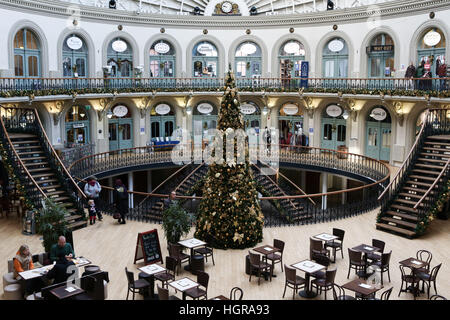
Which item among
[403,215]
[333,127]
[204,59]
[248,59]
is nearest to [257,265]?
[403,215]

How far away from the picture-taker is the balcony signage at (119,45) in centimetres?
2708

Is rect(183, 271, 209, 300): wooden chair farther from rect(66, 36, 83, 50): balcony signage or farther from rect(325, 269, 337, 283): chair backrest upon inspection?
rect(66, 36, 83, 50): balcony signage

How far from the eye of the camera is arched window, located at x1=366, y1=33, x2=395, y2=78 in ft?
82.4

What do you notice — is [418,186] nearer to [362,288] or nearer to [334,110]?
[362,288]

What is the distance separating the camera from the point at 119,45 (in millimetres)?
27203

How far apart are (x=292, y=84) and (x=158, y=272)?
19.2 metres

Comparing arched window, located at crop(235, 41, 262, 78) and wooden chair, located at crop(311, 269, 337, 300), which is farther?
arched window, located at crop(235, 41, 262, 78)

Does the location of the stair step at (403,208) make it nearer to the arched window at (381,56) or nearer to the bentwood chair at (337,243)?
the bentwood chair at (337,243)

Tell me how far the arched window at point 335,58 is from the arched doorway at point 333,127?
1980 millimetres

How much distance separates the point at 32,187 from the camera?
15.2 metres

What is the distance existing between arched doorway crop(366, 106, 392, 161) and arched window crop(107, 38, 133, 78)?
14130mm

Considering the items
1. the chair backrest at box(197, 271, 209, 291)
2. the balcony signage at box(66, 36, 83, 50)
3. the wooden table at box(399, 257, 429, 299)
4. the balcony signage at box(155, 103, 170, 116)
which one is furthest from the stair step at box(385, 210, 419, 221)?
the balcony signage at box(66, 36, 83, 50)

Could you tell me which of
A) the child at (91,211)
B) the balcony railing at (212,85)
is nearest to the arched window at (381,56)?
the balcony railing at (212,85)

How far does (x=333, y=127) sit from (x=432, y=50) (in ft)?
22.0
